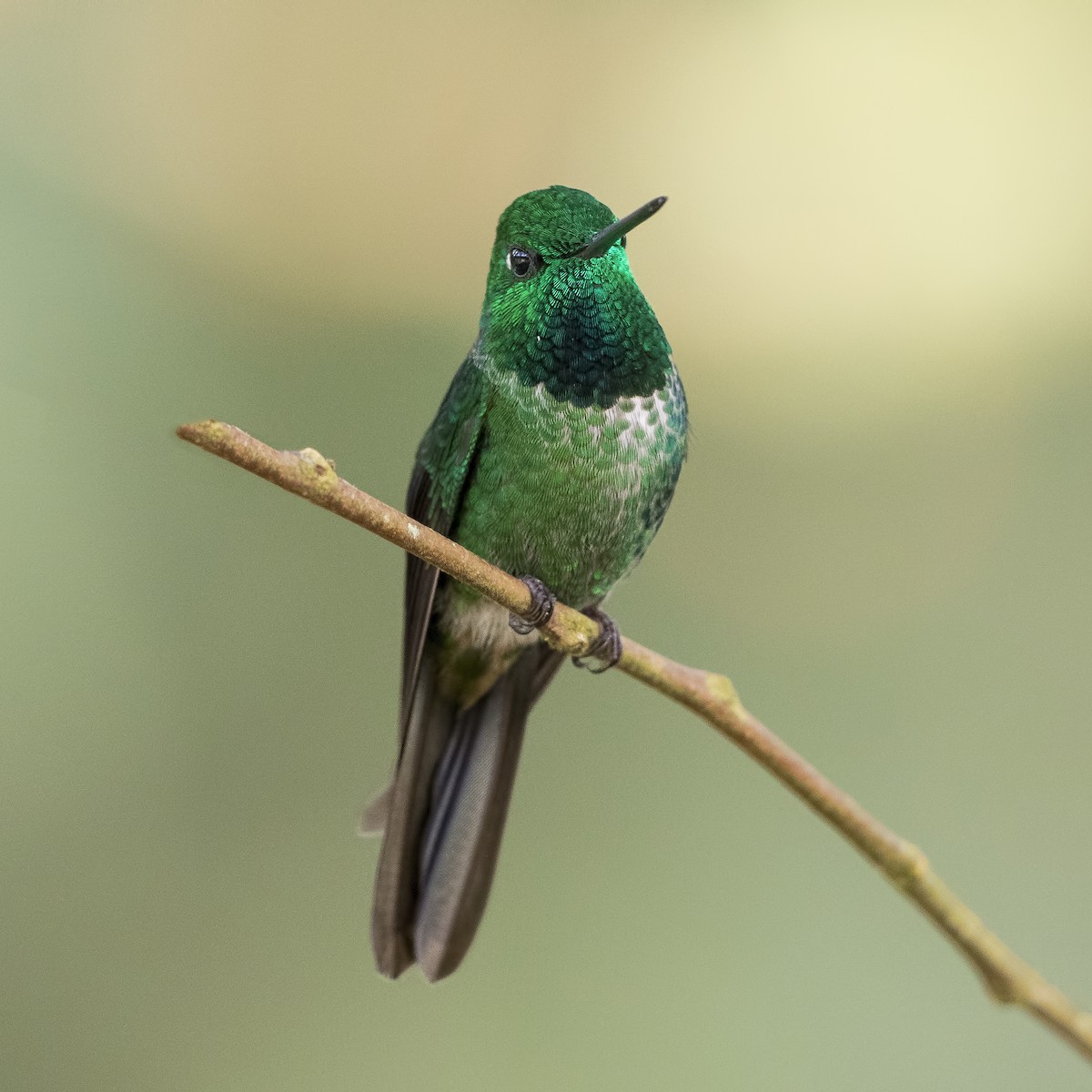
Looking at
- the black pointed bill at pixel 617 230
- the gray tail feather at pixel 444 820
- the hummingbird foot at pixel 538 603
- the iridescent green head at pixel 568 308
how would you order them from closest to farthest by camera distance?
the black pointed bill at pixel 617 230
the iridescent green head at pixel 568 308
the hummingbird foot at pixel 538 603
the gray tail feather at pixel 444 820

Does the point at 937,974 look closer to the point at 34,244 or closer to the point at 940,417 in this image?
the point at 940,417

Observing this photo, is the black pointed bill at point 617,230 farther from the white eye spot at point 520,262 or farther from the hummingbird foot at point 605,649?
the hummingbird foot at point 605,649

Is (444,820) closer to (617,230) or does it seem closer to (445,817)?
(445,817)

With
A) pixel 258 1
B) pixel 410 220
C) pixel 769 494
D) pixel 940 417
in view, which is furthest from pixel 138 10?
pixel 940 417

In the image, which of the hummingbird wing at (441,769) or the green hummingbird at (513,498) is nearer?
the green hummingbird at (513,498)

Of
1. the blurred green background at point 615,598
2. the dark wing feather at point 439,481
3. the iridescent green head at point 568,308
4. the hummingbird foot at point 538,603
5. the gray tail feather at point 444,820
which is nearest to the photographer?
the iridescent green head at point 568,308

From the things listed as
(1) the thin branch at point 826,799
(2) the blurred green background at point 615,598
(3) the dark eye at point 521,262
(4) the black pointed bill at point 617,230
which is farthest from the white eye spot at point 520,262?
(2) the blurred green background at point 615,598
